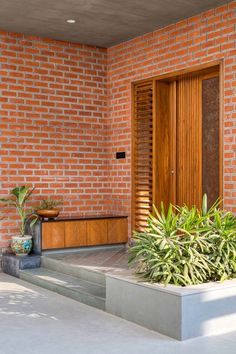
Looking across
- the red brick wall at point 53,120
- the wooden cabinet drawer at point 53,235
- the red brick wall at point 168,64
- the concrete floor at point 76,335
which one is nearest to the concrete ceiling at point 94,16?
the red brick wall at point 168,64

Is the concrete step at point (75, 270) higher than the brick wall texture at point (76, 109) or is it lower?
lower

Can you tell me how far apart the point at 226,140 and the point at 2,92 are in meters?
3.15

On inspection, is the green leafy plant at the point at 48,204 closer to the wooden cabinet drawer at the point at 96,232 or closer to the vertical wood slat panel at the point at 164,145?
the wooden cabinet drawer at the point at 96,232

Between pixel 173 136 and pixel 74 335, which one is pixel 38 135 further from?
pixel 74 335

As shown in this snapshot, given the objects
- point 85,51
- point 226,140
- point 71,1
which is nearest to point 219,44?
point 226,140

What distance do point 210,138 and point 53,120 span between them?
7.77 ft

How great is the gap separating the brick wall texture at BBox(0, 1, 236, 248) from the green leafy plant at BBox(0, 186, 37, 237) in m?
0.12

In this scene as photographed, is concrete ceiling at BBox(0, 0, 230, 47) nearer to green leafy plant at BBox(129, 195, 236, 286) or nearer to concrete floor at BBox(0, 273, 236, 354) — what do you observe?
green leafy plant at BBox(129, 195, 236, 286)

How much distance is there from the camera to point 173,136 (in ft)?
22.9

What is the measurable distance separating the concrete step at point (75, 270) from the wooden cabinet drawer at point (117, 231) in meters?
1.09

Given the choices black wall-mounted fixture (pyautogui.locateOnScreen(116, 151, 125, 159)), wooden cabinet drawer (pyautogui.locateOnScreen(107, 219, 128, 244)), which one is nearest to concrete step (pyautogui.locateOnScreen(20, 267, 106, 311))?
wooden cabinet drawer (pyautogui.locateOnScreen(107, 219, 128, 244))

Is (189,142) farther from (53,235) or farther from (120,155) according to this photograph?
(53,235)

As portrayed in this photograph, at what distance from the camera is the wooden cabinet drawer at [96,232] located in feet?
23.2

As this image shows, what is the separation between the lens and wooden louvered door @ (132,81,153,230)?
23.2 ft
